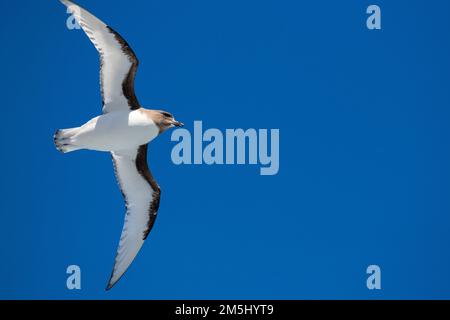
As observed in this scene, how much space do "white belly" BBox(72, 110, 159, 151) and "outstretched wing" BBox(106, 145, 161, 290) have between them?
2.73ft

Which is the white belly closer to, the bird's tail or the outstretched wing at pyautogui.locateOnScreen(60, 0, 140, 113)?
the bird's tail

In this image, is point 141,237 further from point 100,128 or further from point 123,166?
point 100,128

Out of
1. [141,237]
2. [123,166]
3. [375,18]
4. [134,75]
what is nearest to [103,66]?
[134,75]

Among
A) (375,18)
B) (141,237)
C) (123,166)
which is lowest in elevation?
(141,237)

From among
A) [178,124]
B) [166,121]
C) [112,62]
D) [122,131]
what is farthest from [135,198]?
[112,62]

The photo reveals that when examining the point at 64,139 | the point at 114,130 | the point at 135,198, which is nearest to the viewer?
the point at 64,139

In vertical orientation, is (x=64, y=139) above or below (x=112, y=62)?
below

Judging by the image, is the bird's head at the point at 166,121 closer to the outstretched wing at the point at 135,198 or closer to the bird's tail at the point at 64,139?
the outstretched wing at the point at 135,198

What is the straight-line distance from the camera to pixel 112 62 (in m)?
14.8

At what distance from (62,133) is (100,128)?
616 millimetres

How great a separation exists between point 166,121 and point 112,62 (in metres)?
1.30

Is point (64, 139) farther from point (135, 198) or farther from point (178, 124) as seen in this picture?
point (135, 198)

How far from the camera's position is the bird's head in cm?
1484

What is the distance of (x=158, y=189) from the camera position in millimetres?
16172
